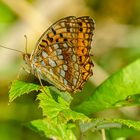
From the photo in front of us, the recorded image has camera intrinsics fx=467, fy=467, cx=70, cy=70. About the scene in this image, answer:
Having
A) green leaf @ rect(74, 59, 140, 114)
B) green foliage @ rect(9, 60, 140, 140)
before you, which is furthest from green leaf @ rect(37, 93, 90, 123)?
green leaf @ rect(74, 59, 140, 114)

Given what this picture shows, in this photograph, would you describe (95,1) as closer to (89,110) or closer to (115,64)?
(115,64)

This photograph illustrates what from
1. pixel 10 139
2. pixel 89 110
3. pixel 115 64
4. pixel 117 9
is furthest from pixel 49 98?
pixel 117 9

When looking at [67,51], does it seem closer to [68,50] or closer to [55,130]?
[68,50]

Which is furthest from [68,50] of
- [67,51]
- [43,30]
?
[43,30]

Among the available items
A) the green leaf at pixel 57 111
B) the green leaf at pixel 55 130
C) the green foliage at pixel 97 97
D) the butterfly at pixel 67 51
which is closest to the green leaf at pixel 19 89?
the green foliage at pixel 97 97

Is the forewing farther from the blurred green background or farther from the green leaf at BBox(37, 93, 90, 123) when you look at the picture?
the blurred green background

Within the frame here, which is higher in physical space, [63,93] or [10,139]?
[63,93]
